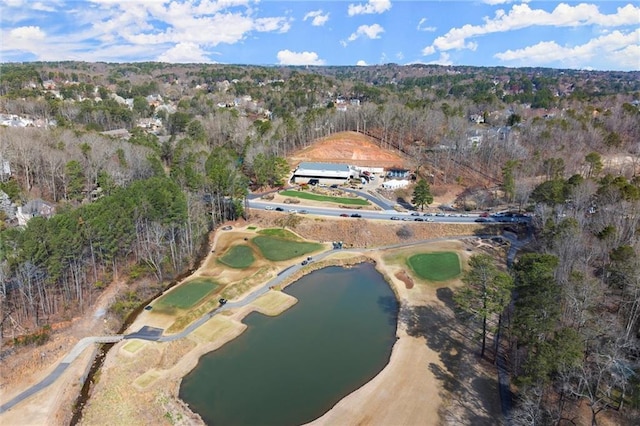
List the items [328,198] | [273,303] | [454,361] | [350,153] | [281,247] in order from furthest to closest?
[350,153] < [328,198] < [281,247] < [273,303] < [454,361]

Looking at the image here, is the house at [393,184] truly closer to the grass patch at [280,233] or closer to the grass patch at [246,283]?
the grass patch at [280,233]

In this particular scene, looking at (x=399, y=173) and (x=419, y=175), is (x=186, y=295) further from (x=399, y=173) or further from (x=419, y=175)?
(x=419, y=175)

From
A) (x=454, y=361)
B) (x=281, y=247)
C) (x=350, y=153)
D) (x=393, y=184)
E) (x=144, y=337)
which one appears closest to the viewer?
(x=454, y=361)

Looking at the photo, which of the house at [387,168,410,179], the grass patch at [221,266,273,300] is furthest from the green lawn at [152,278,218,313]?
the house at [387,168,410,179]

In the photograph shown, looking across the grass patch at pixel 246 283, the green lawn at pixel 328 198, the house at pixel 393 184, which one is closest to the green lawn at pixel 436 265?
the grass patch at pixel 246 283

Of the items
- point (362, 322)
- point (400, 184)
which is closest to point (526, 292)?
point (362, 322)

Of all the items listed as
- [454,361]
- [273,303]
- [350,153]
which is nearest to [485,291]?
[454,361]

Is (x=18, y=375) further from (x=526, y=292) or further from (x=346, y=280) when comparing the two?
(x=526, y=292)

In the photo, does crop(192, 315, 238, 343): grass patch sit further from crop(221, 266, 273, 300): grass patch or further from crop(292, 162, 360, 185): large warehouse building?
crop(292, 162, 360, 185): large warehouse building
